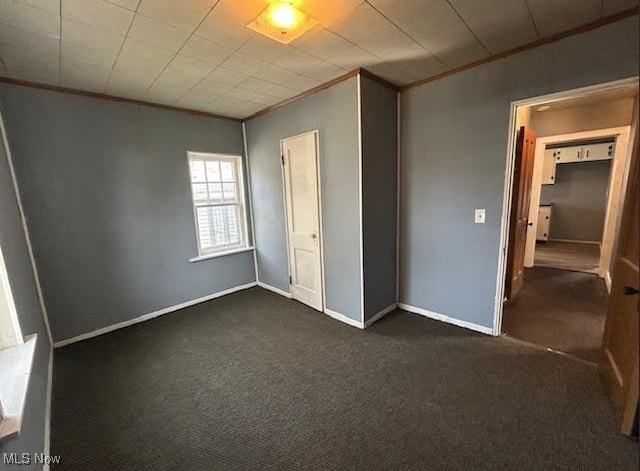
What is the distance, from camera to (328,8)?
1.60m

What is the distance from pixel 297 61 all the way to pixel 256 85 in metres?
0.64

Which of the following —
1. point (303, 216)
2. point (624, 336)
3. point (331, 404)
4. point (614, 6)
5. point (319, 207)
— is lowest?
point (331, 404)

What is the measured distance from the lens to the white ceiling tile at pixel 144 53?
1901 millimetres

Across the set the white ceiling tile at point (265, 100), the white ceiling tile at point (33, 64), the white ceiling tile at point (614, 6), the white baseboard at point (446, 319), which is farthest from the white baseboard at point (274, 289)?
the white ceiling tile at point (614, 6)

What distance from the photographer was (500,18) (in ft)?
5.71

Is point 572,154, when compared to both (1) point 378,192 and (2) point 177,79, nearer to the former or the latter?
(1) point 378,192

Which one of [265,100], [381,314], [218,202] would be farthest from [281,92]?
[381,314]

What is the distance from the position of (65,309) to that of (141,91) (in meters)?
2.28

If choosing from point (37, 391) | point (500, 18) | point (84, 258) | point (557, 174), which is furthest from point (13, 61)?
point (557, 174)

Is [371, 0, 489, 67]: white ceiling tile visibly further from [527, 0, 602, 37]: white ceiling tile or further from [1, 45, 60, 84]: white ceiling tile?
[1, 45, 60, 84]: white ceiling tile

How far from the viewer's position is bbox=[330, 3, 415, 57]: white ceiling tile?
1.68 metres

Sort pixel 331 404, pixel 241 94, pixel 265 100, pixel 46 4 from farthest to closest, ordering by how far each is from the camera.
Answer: pixel 265 100, pixel 241 94, pixel 331 404, pixel 46 4

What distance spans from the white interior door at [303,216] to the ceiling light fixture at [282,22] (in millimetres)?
1191

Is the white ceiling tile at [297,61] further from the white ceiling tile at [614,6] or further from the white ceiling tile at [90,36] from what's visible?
the white ceiling tile at [614,6]
